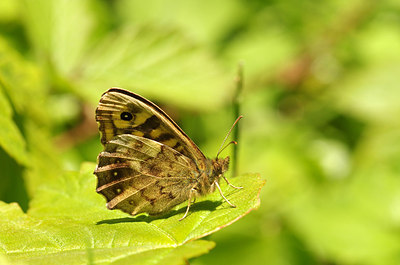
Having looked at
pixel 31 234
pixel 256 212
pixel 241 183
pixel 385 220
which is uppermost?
pixel 385 220

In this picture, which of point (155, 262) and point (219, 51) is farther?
point (219, 51)

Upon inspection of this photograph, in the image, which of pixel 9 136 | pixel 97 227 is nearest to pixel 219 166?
pixel 97 227

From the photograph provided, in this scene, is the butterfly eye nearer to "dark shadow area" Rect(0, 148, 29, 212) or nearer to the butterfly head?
the butterfly head

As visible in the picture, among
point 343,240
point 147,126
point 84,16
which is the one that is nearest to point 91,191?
point 147,126

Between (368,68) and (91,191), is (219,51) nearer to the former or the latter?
(368,68)

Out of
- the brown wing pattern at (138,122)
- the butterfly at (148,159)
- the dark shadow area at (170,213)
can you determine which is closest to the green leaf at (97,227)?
the dark shadow area at (170,213)

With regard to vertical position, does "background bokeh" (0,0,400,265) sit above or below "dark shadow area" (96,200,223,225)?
above

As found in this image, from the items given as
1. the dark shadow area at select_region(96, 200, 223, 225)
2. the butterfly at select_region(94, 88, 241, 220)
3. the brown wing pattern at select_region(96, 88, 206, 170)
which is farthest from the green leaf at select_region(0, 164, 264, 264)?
the brown wing pattern at select_region(96, 88, 206, 170)
